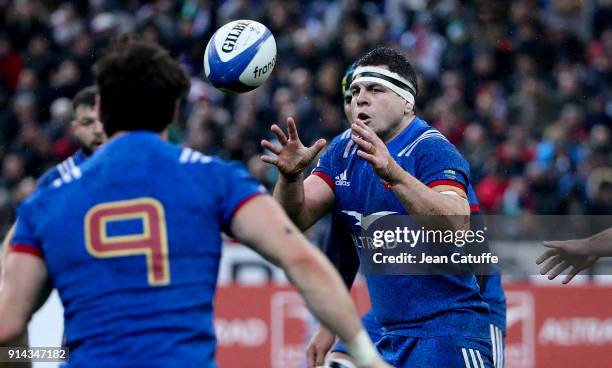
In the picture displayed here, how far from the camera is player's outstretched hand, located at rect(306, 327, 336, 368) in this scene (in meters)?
7.13

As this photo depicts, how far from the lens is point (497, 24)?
18109 millimetres

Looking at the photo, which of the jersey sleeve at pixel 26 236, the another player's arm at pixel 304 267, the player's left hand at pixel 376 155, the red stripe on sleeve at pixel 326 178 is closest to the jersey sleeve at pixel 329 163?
the red stripe on sleeve at pixel 326 178

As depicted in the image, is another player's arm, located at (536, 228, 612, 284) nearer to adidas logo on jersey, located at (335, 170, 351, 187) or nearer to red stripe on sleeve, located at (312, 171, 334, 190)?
adidas logo on jersey, located at (335, 170, 351, 187)

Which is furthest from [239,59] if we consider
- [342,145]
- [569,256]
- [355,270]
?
[569,256]

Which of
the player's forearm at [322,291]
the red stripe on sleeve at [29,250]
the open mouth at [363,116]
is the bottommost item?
the player's forearm at [322,291]

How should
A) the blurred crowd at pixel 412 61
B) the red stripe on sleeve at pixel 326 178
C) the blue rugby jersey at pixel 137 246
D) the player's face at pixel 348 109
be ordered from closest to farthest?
1. the blue rugby jersey at pixel 137 246
2. the red stripe on sleeve at pixel 326 178
3. the player's face at pixel 348 109
4. the blurred crowd at pixel 412 61

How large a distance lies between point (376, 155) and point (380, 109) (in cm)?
88

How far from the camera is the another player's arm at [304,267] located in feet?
13.2

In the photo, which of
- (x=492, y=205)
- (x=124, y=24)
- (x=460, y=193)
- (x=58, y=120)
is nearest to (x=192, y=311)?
(x=460, y=193)

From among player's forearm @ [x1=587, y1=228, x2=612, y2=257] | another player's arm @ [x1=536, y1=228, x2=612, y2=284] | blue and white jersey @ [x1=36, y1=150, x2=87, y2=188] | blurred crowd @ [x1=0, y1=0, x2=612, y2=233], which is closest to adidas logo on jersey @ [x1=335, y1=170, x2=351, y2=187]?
another player's arm @ [x1=536, y1=228, x2=612, y2=284]

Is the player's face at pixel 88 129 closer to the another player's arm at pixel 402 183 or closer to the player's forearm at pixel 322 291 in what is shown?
the another player's arm at pixel 402 183

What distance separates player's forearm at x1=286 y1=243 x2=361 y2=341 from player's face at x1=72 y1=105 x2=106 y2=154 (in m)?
3.32

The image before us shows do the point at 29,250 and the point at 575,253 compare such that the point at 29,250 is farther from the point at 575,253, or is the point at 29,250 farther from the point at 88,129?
the point at 88,129

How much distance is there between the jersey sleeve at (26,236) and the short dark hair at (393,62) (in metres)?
3.04
